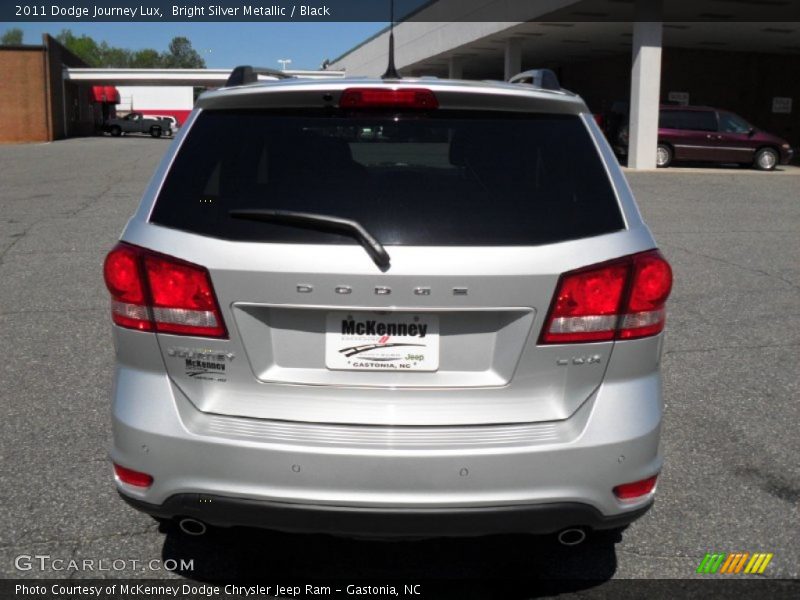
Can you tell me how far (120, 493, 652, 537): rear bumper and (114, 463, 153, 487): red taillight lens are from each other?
0.43 ft

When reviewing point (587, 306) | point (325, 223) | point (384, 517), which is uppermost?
point (325, 223)

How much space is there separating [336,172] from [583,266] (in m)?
0.84

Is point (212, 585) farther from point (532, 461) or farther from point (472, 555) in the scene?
point (532, 461)

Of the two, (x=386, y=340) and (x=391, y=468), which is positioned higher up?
(x=386, y=340)

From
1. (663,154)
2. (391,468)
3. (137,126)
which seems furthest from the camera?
(137,126)

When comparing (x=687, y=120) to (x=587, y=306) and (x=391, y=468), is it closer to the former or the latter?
(x=587, y=306)

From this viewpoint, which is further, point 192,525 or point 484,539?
point 484,539

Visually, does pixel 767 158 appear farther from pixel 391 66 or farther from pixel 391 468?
pixel 391 468

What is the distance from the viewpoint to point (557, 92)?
124 inches

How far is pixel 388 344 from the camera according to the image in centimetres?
275

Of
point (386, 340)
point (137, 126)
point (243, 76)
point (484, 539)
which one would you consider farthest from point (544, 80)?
point (137, 126)

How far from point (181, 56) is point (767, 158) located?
17425cm

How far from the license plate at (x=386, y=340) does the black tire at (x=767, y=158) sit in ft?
89.2

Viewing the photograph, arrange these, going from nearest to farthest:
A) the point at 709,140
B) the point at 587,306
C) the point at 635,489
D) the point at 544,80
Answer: the point at 587,306 < the point at 635,489 < the point at 544,80 < the point at 709,140
